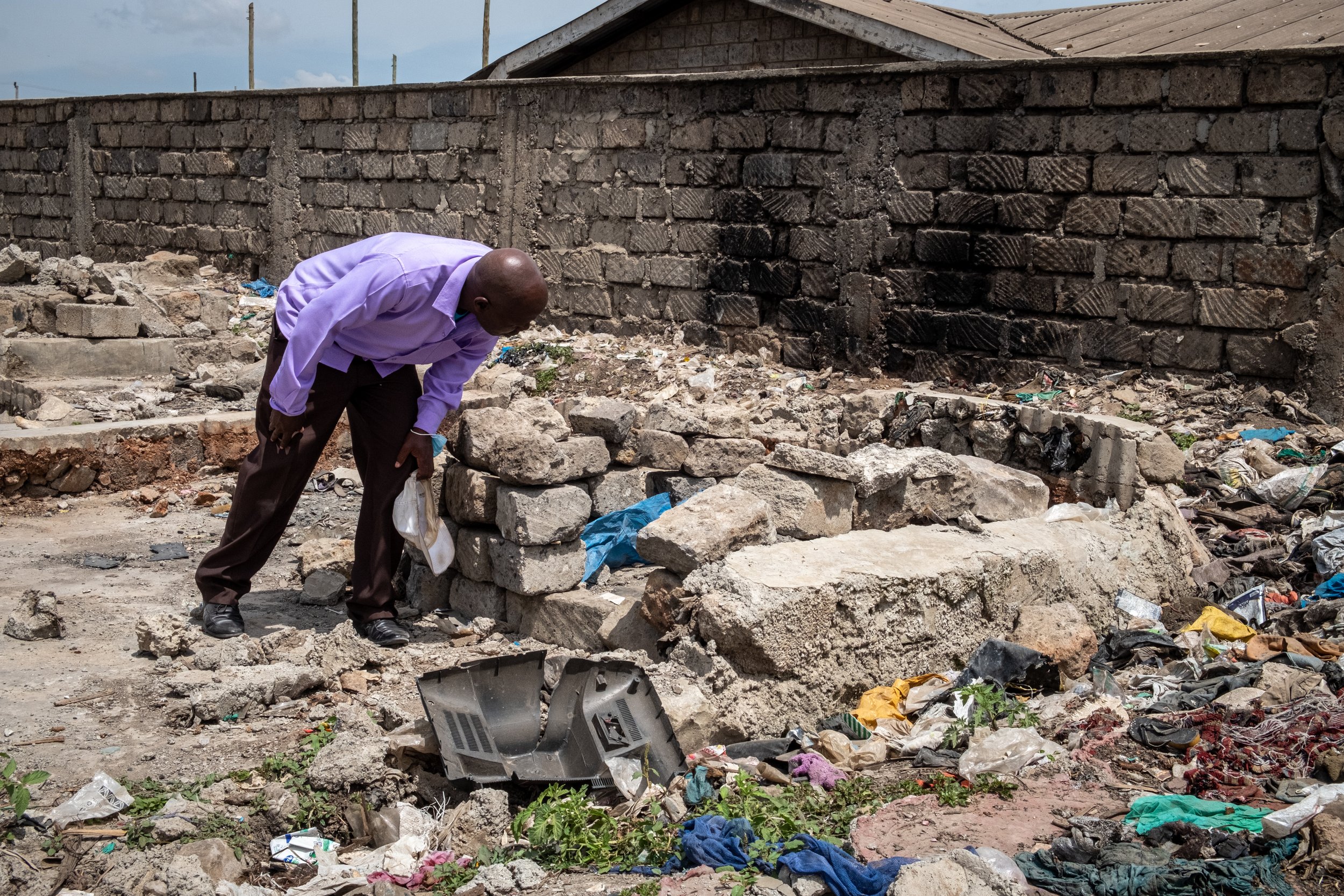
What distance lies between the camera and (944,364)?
911 cm

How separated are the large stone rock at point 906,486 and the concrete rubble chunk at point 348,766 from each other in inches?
100

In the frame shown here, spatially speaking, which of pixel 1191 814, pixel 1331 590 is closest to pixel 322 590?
pixel 1191 814

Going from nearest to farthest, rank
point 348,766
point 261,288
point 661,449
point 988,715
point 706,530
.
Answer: point 348,766 → point 988,715 → point 706,530 → point 661,449 → point 261,288

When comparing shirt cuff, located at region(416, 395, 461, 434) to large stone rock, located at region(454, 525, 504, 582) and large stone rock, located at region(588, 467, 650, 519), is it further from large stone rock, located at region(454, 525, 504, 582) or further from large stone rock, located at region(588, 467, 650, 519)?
large stone rock, located at region(588, 467, 650, 519)

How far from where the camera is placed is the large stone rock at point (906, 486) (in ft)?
17.2

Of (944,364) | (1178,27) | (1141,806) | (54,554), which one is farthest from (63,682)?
(1178,27)

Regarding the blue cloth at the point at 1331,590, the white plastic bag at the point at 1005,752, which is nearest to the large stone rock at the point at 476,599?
the white plastic bag at the point at 1005,752

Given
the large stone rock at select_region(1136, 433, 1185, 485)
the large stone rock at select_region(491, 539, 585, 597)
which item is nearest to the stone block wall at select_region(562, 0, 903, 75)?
the large stone rock at select_region(1136, 433, 1185, 485)

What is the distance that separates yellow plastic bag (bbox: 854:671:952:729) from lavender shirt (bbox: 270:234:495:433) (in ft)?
6.86

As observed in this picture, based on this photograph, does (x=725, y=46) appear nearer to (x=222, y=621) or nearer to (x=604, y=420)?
(x=604, y=420)

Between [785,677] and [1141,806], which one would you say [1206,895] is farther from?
[785,677]

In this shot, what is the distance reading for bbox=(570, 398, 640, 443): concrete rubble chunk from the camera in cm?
577

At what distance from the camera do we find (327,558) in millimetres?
5379

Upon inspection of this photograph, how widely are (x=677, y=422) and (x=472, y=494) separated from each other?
146 centimetres
